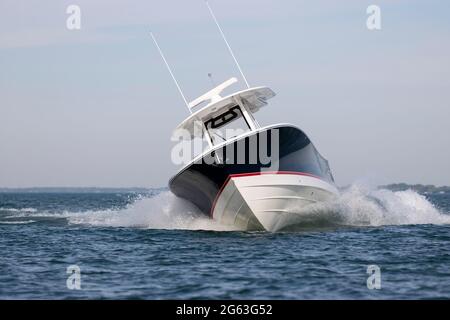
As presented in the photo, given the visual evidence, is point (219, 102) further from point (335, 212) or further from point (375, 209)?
point (375, 209)

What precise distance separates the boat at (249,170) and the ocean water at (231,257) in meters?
0.69

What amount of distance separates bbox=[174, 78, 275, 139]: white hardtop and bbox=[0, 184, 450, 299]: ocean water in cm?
316

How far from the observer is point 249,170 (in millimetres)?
21484

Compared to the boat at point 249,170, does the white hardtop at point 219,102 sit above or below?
above

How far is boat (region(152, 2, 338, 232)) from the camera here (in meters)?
21.3

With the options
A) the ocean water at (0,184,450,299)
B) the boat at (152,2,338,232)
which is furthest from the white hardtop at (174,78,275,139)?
the ocean water at (0,184,450,299)

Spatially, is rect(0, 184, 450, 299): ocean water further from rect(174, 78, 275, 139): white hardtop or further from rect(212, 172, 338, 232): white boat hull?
rect(174, 78, 275, 139): white hardtop

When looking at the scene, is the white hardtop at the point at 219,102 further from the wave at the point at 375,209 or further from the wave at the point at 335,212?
the wave at the point at 375,209

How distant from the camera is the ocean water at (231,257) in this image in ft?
46.0

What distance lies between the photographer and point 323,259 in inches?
689

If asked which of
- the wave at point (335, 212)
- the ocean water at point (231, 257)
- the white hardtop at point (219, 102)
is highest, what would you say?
the white hardtop at point (219, 102)

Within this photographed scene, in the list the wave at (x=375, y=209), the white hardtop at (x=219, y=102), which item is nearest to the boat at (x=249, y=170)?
the white hardtop at (x=219, y=102)

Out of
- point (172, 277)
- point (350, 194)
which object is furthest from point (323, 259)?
point (350, 194)

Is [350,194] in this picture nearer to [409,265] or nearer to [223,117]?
[223,117]
